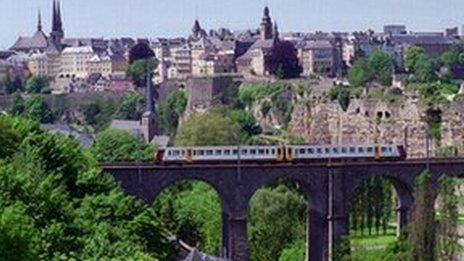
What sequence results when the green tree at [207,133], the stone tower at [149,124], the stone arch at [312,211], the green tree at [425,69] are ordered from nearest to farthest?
→ the stone arch at [312,211]
the green tree at [207,133]
the stone tower at [149,124]
the green tree at [425,69]

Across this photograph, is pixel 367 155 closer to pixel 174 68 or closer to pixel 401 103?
pixel 401 103

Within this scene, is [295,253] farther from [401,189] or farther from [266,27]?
[266,27]

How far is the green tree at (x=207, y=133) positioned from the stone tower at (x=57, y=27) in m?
85.1

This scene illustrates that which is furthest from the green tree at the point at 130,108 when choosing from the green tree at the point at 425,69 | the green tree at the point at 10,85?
the green tree at the point at 10,85

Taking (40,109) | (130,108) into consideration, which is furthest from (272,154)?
(130,108)

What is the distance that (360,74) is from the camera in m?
98.1

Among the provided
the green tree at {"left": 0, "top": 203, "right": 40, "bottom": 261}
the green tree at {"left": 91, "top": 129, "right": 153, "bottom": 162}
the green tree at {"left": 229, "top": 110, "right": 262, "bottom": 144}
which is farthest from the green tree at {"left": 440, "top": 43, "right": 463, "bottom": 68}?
the green tree at {"left": 0, "top": 203, "right": 40, "bottom": 261}

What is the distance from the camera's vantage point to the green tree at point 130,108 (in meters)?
98.0

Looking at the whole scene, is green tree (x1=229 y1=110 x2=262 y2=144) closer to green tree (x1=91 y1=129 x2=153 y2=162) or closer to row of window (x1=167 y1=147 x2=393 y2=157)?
green tree (x1=91 y1=129 x2=153 y2=162)

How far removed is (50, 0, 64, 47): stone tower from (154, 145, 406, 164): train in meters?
109

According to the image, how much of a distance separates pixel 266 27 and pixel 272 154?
3303 inches

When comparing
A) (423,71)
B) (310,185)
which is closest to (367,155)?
(310,185)

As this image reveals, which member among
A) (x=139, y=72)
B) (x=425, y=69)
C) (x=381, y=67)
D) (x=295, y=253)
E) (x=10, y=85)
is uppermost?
(x=381, y=67)

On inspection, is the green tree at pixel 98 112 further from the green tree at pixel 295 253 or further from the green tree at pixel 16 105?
the green tree at pixel 295 253
